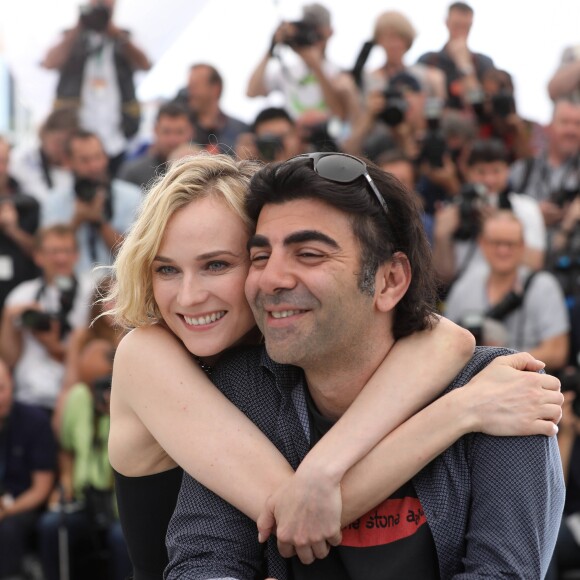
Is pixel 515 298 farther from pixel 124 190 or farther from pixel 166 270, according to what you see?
pixel 166 270

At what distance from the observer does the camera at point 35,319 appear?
618cm

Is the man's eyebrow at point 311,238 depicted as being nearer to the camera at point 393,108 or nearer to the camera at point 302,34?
the camera at point 393,108

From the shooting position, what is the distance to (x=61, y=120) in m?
7.23

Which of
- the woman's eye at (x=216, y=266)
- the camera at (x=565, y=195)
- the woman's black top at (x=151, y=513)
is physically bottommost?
the woman's black top at (x=151, y=513)

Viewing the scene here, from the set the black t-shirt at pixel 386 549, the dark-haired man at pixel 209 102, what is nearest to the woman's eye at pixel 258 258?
the black t-shirt at pixel 386 549

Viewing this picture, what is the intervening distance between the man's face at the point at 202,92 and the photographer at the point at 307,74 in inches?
11.5

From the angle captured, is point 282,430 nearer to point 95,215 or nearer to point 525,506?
point 525,506

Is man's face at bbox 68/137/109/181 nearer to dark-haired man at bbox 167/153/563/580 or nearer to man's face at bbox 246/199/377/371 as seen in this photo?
dark-haired man at bbox 167/153/563/580

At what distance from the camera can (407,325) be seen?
2.62 meters

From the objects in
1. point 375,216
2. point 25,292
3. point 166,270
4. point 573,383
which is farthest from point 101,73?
point 375,216

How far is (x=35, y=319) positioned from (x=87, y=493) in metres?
1.05

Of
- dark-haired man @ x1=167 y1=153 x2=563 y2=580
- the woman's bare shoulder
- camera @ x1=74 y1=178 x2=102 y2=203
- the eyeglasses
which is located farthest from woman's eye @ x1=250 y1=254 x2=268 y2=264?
camera @ x1=74 y1=178 x2=102 y2=203

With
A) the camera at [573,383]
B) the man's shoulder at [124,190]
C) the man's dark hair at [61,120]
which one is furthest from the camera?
the man's dark hair at [61,120]

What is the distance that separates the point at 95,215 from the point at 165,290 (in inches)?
157
